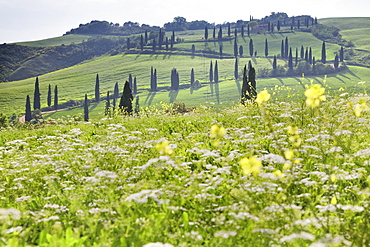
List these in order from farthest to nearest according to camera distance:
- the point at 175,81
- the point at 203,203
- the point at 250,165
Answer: the point at 175,81, the point at 203,203, the point at 250,165

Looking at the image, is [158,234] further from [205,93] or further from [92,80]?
[92,80]

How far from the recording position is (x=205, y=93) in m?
120

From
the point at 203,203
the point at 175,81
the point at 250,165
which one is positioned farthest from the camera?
the point at 175,81

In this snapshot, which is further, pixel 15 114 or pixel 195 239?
pixel 15 114

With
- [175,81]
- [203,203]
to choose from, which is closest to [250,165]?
[203,203]

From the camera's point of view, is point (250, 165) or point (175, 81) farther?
point (175, 81)

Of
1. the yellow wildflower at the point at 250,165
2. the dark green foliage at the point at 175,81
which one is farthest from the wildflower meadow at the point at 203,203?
the dark green foliage at the point at 175,81

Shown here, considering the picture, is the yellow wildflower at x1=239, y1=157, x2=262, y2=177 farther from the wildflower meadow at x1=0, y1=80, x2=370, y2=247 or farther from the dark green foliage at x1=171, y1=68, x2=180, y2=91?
the dark green foliage at x1=171, y1=68, x2=180, y2=91

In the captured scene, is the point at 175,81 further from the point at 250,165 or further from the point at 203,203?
the point at 250,165

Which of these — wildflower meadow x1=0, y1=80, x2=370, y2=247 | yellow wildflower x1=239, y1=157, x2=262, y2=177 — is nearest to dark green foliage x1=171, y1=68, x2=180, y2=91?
wildflower meadow x1=0, y1=80, x2=370, y2=247

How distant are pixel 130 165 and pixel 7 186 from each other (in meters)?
2.32

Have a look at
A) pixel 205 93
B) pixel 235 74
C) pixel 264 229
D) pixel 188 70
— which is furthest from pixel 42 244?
pixel 188 70

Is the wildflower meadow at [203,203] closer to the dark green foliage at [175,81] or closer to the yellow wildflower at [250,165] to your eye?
the yellow wildflower at [250,165]

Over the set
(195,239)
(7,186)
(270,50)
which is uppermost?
(270,50)
